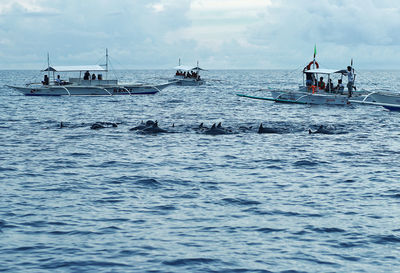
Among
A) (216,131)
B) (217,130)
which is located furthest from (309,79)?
(216,131)

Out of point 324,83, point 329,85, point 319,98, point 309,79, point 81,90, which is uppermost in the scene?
point 309,79

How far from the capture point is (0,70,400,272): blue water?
11.9 m

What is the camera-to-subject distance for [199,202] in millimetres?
16531

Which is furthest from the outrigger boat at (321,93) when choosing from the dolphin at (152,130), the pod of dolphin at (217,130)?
the dolphin at (152,130)

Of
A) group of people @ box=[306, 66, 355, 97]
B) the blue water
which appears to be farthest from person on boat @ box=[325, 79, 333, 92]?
the blue water

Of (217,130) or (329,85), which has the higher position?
(329,85)

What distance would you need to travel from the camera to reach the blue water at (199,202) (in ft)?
39.0

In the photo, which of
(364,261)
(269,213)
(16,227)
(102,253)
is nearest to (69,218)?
(16,227)

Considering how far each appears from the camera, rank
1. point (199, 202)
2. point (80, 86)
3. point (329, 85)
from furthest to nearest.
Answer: point (80, 86) → point (329, 85) → point (199, 202)

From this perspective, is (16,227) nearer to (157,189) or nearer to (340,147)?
(157,189)

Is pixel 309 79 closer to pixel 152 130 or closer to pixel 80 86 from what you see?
pixel 152 130

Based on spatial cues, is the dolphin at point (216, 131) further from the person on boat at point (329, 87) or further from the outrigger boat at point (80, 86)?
the outrigger boat at point (80, 86)

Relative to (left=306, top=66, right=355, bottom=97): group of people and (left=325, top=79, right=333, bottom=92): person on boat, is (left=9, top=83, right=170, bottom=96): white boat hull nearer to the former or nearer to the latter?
(left=306, top=66, right=355, bottom=97): group of people

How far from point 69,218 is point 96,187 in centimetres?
391
